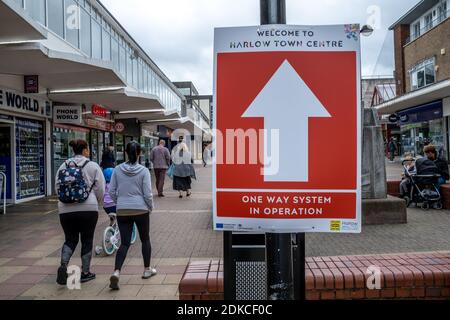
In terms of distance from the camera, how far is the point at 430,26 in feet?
85.4

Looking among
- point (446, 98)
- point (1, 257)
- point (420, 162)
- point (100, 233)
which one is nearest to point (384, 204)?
point (420, 162)

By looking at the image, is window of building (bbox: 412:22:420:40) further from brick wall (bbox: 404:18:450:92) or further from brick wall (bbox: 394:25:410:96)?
brick wall (bbox: 394:25:410:96)

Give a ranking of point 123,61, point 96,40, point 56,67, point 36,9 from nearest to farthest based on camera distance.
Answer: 1. point 56,67
2. point 36,9
3. point 96,40
4. point 123,61

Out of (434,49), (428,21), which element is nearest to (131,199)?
(434,49)

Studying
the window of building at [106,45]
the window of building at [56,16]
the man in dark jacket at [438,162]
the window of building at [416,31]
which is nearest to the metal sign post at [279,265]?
the man in dark jacket at [438,162]

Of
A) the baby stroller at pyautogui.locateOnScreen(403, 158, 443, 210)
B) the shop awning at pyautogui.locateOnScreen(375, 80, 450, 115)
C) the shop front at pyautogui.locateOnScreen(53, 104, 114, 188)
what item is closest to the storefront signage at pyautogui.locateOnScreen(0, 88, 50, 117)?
the shop front at pyautogui.locateOnScreen(53, 104, 114, 188)

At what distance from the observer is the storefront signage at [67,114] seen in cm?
1404

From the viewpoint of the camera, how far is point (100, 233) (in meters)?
7.46

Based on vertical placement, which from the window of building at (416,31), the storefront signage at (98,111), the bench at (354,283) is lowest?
the bench at (354,283)

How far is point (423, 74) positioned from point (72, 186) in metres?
27.2

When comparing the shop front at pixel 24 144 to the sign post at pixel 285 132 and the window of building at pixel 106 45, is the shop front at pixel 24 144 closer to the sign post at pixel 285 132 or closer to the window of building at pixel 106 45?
the window of building at pixel 106 45

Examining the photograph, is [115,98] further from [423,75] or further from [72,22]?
[423,75]

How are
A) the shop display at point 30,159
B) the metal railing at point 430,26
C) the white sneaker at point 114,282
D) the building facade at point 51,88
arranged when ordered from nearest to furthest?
1. the white sneaker at point 114,282
2. the building facade at point 51,88
3. the shop display at point 30,159
4. the metal railing at point 430,26

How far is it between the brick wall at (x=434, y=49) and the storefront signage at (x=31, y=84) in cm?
1947
